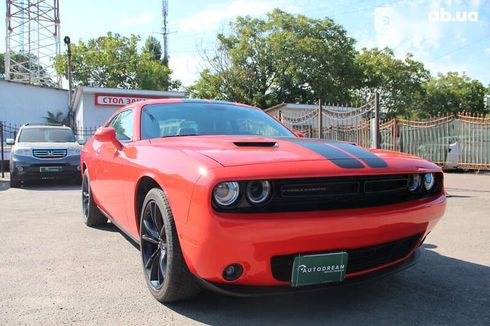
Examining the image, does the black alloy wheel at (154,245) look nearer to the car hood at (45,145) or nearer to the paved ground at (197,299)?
the paved ground at (197,299)

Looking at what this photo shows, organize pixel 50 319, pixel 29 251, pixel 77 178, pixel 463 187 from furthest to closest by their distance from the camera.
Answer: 1. pixel 77 178
2. pixel 463 187
3. pixel 29 251
4. pixel 50 319

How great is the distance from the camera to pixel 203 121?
164 inches

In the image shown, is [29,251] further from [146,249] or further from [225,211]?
[225,211]

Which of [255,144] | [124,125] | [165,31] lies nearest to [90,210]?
[124,125]

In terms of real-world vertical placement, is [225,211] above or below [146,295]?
above

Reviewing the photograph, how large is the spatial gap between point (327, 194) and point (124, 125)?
8.54 feet

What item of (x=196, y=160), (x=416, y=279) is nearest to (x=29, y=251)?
(x=196, y=160)

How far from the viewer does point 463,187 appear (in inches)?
404

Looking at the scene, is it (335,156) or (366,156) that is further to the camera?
(366,156)

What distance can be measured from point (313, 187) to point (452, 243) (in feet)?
9.65

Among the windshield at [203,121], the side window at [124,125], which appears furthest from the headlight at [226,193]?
the side window at [124,125]

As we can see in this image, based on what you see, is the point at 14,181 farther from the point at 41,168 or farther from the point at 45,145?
the point at 45,145

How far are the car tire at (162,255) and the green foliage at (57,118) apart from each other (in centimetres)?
2545

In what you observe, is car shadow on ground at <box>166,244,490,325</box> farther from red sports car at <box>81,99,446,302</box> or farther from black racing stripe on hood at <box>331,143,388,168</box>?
black racing stripe on hood at <box>331,143,388,168</box>
